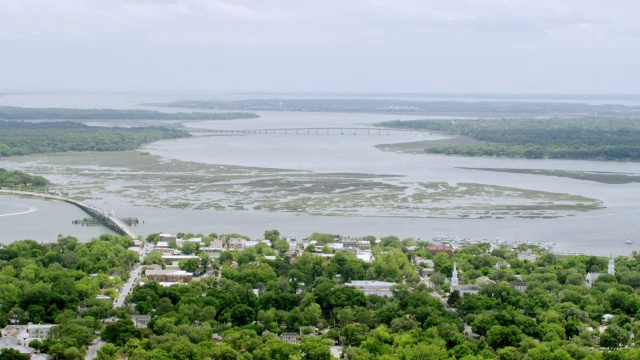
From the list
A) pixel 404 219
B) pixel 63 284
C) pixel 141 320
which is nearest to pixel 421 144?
pixel 404 219

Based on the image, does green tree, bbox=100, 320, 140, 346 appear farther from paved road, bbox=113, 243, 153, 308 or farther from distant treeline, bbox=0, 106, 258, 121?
distant treeline, bbox=0, 106, 258, 121

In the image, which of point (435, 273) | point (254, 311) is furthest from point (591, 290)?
point (254, 311)

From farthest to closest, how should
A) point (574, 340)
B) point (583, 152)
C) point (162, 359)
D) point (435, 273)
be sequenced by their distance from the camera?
point (583, 152) → point (435, 273) → point (574, 340) → point (162, 359)

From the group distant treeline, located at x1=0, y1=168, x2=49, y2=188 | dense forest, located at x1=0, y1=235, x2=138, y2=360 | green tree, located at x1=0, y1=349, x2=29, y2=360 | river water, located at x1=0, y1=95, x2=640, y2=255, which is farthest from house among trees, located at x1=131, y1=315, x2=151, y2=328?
distant treeline, located at x1=0, y1=168, x2=49, y2=188

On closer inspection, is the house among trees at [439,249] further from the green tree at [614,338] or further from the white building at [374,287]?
the green tree at [614,338]

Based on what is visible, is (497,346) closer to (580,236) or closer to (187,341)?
(187,341)

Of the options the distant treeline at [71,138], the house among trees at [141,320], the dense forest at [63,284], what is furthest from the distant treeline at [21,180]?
the house among trees at [141,320]

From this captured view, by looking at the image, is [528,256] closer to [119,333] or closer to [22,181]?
[119,333]
